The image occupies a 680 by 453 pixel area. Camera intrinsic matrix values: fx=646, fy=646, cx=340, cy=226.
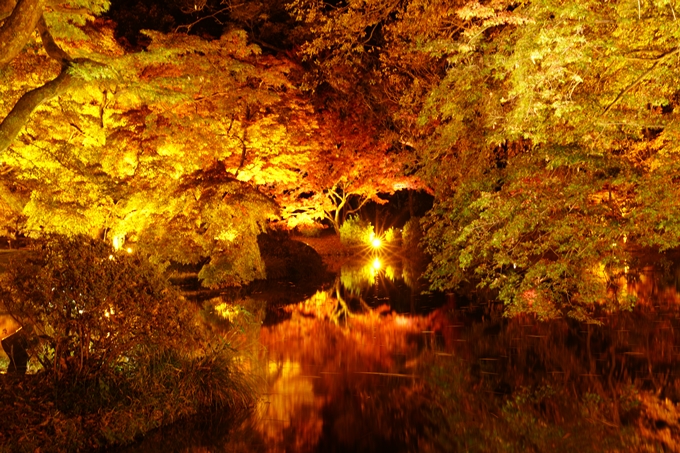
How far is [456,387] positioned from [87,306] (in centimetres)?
540

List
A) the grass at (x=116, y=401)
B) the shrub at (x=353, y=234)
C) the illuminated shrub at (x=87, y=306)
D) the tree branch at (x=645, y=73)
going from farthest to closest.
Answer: the shrub at (x=353, y=234)
the tree branch at (x=645, y=73)
the illuminated shrub at (x=87, y=306)
the grass at (x=116, y=401)

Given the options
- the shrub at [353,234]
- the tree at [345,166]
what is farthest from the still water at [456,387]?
the shrub at [353,234]

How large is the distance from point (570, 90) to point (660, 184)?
184 cm

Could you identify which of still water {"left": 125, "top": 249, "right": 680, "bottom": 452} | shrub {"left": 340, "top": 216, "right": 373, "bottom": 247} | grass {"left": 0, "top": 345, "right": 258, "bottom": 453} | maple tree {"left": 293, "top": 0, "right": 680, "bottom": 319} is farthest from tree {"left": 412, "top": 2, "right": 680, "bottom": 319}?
shrub {"left": 340, "top": 216, "right": 373, "bottom": 247}

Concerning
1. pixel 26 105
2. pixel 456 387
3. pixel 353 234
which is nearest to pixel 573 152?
pixel 456 387

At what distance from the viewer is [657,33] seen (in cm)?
927

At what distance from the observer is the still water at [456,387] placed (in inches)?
298

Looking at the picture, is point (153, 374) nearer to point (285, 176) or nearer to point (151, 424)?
point (151, 424)

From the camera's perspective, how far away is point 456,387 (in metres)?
9.67

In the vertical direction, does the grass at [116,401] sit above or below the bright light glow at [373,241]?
A: below

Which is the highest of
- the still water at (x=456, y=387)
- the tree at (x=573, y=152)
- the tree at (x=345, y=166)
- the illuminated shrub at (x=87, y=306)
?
the tree at (x=345, y=166)

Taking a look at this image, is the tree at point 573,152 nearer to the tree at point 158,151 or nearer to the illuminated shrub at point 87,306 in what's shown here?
the illuminated shrub at point 87,306

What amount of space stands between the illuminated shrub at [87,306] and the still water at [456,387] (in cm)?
112

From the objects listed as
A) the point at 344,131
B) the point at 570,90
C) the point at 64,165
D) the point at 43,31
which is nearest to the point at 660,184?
the point at 570,90
